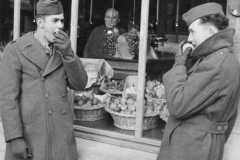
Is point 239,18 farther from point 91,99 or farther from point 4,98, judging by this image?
point 91,99

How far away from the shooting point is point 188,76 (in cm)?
226

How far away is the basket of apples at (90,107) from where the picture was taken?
4562mm

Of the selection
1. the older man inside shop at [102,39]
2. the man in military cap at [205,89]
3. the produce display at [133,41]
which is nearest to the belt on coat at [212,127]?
the man in military cap at [205,89]

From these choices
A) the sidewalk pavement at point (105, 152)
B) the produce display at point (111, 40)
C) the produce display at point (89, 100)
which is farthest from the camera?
the produce display at point (111, 40)

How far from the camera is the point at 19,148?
2574 millimetres

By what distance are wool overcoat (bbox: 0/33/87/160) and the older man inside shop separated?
3.31m

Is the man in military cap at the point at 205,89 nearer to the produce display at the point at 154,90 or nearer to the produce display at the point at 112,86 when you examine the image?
the produce display at the point at 154,90

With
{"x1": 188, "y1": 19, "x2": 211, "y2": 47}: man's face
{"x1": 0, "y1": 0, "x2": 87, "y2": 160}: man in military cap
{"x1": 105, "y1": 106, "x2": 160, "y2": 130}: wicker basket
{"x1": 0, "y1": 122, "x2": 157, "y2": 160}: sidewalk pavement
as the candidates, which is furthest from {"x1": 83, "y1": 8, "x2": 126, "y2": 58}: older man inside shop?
{"x1": 188, "y1": 19, "x2": 211, "y2": 47}: man's face

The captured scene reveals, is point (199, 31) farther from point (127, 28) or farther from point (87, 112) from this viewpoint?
point (127, 28)

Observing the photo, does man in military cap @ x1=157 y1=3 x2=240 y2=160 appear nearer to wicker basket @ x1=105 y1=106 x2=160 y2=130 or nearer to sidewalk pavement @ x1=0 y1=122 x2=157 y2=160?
sidewalk pavement @ x1=0 y1=122 x2=157 y2=160

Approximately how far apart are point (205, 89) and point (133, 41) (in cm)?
339

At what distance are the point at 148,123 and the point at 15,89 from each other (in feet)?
6.48

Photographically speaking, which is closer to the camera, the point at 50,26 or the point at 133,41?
the point at 50,26

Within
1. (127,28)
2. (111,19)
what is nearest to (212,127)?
(111,19)
